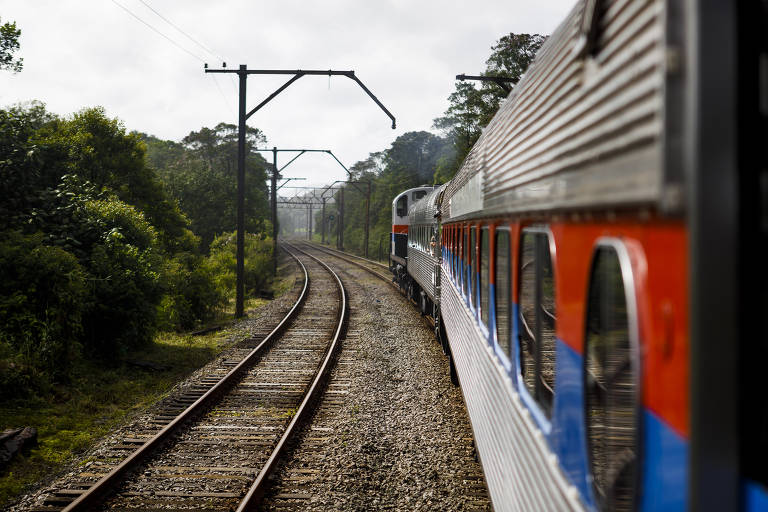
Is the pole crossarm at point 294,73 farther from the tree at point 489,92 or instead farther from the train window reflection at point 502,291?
the tree at point 489,92

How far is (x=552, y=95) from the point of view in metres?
2.50

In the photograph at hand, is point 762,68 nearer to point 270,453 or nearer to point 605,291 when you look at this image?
point 605,291

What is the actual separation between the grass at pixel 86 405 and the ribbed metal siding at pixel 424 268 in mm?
4618

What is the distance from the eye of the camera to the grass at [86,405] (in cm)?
620

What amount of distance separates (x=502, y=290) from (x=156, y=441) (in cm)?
458

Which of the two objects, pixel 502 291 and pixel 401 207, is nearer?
pixel 502 291

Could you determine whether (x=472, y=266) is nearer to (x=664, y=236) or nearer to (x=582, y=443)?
(x=582, y=443)

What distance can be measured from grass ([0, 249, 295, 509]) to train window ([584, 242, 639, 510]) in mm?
5132

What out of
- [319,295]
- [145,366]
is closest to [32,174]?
[145,366]

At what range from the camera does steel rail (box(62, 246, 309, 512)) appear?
17.1 feet

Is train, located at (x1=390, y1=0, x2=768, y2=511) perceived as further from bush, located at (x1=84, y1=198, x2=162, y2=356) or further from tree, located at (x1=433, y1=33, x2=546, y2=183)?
tree, located at (x1=433, y1=33, x2=546, y2=183)

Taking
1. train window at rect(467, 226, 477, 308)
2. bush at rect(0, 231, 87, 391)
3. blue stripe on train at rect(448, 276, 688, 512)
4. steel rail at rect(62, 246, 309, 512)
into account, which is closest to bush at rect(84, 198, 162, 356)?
bush at rect(0, 231, 87, 391)

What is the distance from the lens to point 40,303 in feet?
30.1

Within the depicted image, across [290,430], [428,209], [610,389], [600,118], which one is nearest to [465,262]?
[290,430]
